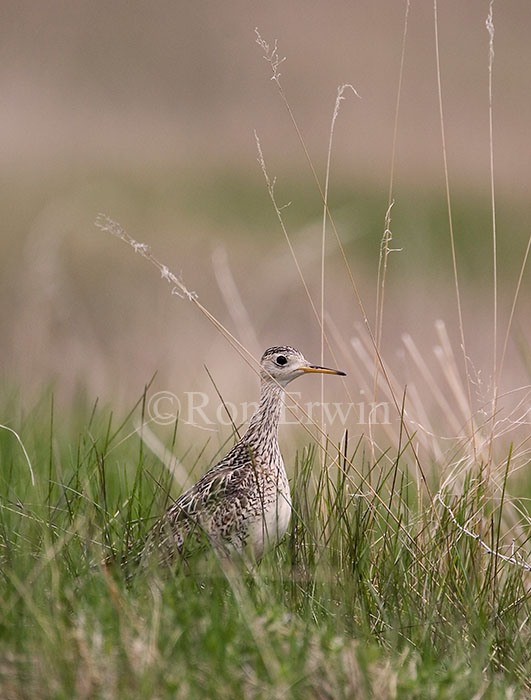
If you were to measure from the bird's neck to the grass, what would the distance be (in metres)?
0.45

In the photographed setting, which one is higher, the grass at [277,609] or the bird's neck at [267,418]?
the bird's neck at [267,418]

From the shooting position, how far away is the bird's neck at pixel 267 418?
599cm

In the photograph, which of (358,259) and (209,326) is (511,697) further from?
(358,259)

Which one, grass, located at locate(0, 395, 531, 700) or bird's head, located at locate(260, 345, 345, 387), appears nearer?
grass, located at locate(0, 395, 531, 700)

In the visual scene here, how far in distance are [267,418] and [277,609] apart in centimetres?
187

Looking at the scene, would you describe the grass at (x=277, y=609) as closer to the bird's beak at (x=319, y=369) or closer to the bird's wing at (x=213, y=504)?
the bird's wing at (x=213, y=504)

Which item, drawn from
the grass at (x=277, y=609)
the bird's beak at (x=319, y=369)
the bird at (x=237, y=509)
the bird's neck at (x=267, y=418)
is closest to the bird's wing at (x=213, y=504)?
the bird at (x=237, y=509)

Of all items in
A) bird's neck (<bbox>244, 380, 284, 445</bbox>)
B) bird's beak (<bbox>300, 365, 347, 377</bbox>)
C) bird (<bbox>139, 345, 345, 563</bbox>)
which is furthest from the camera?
bird's neck (<bbox>244, 380, 284, 445</bbox>)

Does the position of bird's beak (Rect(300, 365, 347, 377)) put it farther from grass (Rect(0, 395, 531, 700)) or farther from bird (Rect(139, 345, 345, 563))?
grass (Rect(0, 395, 531, 700))

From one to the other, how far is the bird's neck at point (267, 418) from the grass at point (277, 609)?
0.45 meters

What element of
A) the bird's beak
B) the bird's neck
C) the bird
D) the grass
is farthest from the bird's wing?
the bird's beak

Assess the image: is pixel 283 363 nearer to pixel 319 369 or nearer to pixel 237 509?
pixel 319 369

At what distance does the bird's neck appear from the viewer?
5995 mm

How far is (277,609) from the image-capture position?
168 inches
